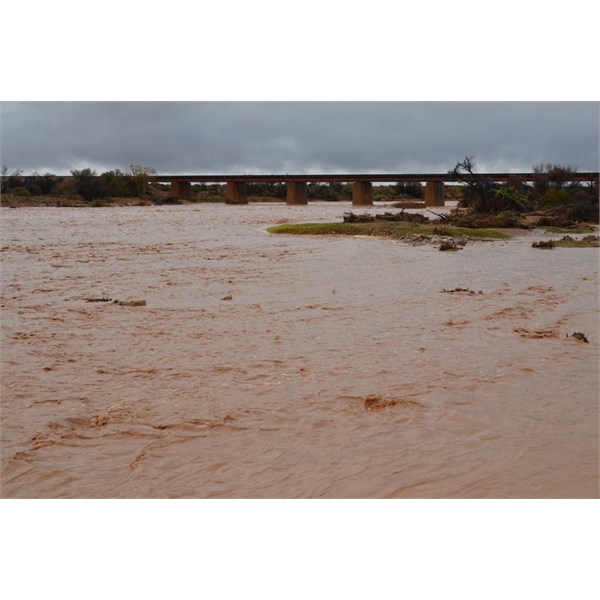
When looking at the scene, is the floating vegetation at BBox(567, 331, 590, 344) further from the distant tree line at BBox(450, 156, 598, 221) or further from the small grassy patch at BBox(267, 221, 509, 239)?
the distant tree line at BBox(450, 156, 598, 221)

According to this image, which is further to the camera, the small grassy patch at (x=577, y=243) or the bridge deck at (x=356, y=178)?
the bridge deck at (x=356, y=178)

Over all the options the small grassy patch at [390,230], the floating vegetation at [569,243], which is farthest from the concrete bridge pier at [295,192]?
the floating vegetation at [569,243]

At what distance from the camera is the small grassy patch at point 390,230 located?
57.8 ft

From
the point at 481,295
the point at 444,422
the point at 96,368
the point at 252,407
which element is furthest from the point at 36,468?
the point at 481,295

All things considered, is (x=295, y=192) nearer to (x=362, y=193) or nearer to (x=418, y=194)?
(x=362, y=193)

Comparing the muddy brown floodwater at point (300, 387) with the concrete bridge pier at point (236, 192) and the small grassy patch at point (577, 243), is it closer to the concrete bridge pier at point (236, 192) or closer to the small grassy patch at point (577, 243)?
the small grassy patch at point (577, 243)

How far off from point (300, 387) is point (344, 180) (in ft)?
126

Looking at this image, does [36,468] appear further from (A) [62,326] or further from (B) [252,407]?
(A) [62,326]

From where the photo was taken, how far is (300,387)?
17.1ft

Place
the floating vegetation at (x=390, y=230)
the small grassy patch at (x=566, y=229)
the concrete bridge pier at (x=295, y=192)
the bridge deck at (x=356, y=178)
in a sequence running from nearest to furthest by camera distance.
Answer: the floating vegetation at (x=390, y=230) < the small grassy patch at (x=566, y=229) < the bridge deck at (x=356, y=178) < the concrete bridge pier at (x=295, y=192)

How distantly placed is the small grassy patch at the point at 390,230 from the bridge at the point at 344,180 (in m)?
13.7

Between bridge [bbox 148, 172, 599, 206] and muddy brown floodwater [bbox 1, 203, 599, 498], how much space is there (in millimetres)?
23362

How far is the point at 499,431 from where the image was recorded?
14.1 feet

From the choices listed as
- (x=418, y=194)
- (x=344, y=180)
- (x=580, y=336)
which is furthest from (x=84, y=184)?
(x=580, y=336)
